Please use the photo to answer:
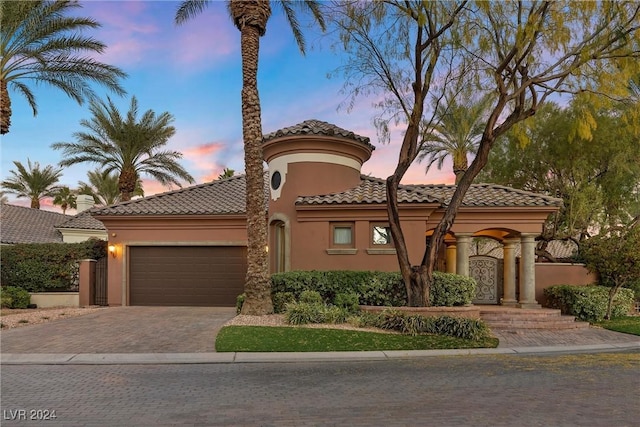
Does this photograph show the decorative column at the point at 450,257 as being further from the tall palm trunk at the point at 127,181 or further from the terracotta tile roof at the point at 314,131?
the tall palm trunk at the point at 127,181

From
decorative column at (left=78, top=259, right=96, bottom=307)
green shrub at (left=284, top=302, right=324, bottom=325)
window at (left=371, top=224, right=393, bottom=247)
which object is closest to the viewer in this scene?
green shrub at (left=284, top=302, right=324, bottom=325)

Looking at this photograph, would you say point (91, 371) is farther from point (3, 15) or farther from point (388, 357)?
point (3, 15)

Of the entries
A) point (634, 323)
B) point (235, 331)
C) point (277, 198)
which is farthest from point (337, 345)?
point (634, 323)

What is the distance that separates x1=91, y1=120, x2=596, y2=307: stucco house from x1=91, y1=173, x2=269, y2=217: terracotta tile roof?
5cm

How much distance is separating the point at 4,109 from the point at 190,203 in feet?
25.4

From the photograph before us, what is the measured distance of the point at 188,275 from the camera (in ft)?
61.0

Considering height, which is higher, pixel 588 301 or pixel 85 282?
pixel 85 282

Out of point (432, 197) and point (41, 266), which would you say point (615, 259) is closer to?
point (432, 197)

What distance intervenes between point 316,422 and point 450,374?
3.61 m

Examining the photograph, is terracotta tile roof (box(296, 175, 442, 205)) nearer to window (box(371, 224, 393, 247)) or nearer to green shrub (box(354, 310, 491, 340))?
window (box(371, 224, 393, 247))

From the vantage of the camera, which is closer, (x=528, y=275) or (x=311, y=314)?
(x=311, y=314)

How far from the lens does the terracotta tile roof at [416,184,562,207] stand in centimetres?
1641

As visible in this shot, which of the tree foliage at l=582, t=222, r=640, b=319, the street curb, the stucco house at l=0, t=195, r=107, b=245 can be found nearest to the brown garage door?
the street curb

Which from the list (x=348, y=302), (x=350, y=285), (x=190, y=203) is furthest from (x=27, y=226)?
(x=348, y=302)
